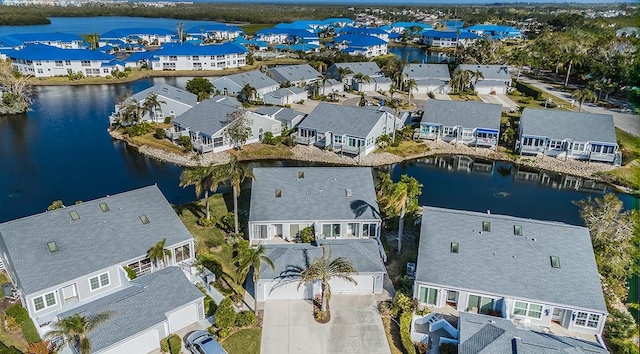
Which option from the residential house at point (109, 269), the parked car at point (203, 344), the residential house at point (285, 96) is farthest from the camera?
the residential house at point (285, 96)

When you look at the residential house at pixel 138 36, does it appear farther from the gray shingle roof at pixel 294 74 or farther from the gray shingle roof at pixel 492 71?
the gray shingle roof at pixel 492 71

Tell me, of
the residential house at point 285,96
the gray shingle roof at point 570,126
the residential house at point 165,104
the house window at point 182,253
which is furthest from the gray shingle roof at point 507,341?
the residential house at point 285,96

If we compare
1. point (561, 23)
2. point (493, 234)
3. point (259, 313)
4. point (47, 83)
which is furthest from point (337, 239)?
point (561, 23)

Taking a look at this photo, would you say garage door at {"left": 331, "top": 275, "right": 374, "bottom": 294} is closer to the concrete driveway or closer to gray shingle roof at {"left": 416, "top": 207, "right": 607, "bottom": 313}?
the concrete driveway

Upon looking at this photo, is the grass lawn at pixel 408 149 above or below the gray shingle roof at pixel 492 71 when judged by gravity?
below

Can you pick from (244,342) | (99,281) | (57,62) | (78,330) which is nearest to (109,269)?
(99,281)

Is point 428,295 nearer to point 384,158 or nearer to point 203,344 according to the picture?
point 203,344
